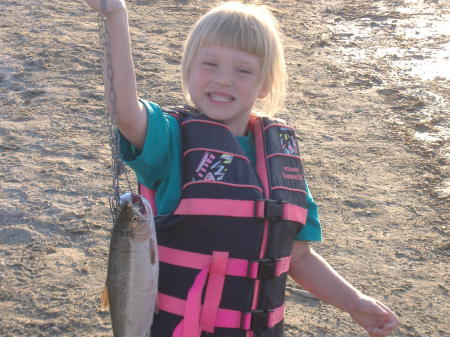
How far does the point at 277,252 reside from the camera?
291 centimetres

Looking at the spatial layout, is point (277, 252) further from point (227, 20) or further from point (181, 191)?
point (227, 20)

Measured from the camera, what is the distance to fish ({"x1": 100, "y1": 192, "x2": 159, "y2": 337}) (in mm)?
2525

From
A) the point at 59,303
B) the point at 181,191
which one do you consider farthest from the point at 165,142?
the point at 59,303

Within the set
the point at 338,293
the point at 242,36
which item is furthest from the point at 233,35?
the point at 338,293

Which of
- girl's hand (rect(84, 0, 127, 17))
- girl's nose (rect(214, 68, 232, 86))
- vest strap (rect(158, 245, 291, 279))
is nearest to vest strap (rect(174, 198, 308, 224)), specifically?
vest strap (rect(158, 245, 291, 279))

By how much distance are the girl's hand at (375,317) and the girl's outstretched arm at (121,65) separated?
1.33m

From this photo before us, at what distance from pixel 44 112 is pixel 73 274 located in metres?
2.69

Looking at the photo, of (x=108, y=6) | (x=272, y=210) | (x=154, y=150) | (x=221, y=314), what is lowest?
(x=221, y=314)

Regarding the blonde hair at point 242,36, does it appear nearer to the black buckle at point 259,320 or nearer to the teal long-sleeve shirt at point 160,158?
the teal long-sleeve shirt at point 160,158

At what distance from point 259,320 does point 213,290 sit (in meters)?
0.25

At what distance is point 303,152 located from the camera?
6820mm

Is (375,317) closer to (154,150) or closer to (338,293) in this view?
(338,293)

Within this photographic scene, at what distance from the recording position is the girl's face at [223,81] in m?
2.90

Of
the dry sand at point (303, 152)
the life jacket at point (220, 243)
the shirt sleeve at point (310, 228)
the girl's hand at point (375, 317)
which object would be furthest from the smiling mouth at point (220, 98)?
the dry sand at point (303, 152)
